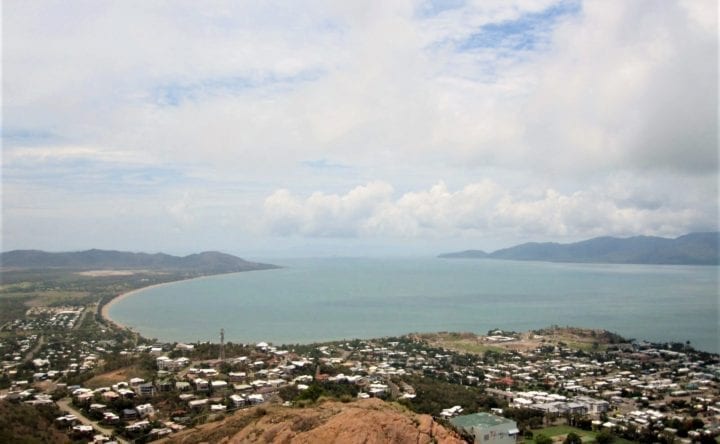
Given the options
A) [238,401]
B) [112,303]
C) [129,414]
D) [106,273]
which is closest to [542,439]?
[238,401]

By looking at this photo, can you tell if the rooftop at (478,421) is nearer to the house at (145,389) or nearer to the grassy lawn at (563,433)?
the grassy lawn at (563,433)

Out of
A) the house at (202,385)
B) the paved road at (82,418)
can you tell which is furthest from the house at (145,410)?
the house at (202,385)

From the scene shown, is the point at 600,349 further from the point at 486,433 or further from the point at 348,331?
the point at 486,433

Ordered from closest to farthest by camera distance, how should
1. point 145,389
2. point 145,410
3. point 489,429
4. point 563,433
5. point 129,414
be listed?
1. point 489,429
2. point 129,414
3. point 145,410
4. point 563,433
5. point 145,389

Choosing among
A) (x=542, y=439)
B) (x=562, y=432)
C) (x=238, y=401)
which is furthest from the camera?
(x=238, y=401)

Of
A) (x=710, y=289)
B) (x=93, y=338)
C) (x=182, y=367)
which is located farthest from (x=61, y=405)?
(x=710, y=289)

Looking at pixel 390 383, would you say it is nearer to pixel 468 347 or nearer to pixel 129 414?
pixel 129 414

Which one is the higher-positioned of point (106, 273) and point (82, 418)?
point (106, 273)

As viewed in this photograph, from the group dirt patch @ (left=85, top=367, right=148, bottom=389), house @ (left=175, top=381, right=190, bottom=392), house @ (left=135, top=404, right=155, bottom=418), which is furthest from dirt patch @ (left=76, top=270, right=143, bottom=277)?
house @ (left=135, top=404, right=155, bottom=418)
